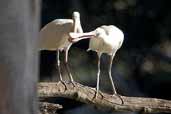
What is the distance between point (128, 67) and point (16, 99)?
2.01 m

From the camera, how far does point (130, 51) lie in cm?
214

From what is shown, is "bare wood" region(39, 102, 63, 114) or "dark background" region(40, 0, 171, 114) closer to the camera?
"bare wood" region(39, 102, 63, 114)

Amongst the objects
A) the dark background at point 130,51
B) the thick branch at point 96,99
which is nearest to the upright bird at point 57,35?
the thick branch at point 96,99

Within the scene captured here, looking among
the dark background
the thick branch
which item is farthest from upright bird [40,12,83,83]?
the dark background

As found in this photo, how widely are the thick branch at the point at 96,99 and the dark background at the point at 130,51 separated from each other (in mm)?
761

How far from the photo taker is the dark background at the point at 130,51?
6.72ft

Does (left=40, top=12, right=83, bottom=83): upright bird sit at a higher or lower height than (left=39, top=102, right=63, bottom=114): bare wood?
higher

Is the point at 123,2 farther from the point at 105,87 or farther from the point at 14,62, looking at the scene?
the point at 14,62

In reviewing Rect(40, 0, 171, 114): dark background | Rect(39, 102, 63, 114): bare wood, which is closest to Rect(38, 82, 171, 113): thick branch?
Rect(39, 102, 63, 114): bare wood

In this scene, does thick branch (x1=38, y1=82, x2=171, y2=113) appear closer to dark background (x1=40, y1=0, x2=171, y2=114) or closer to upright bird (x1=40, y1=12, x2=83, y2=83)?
upright bird (x1=40, y1=12, x2=83, y2=83)

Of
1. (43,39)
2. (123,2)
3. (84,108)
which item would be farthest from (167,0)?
(43,39)

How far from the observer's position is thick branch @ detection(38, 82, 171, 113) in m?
1.20

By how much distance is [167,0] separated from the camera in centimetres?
212

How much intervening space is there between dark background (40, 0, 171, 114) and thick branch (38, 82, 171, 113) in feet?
2.50
